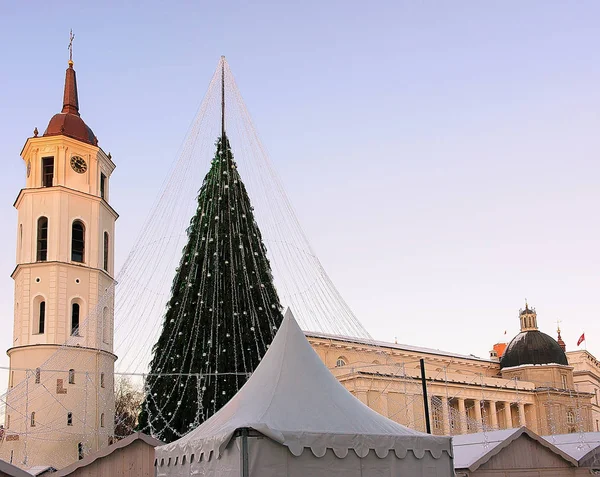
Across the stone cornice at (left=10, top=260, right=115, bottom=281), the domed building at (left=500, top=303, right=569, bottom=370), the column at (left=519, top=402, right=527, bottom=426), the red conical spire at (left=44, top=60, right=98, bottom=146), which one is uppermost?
the red conical spire at (left=44, top=60, right=98, bottom=146)

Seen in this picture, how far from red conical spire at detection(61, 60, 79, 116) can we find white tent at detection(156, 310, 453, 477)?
1501 inches

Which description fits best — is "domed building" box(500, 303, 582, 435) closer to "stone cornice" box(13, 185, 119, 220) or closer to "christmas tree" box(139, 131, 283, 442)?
"stone cornice" box(13, 185, 119, 220)

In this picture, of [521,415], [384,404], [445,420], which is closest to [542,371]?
[521,415]

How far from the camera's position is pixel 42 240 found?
4616 centimetres

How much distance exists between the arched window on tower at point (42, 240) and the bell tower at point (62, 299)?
59 millimetres

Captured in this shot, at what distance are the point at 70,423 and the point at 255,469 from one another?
3290 centimetres

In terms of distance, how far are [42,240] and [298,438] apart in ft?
116

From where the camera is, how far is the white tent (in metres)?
14.3

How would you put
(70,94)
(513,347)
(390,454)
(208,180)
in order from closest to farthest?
(390,454), (208,180), (70,94), (513,347)

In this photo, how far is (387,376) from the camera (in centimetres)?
6194

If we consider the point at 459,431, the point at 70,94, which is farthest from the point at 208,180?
the point at 459,431

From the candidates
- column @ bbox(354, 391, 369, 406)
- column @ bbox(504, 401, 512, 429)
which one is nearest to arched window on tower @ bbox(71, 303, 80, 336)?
column @ bbox(354, 391, 369, 406)

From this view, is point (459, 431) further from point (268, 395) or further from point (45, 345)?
point (268, 395)

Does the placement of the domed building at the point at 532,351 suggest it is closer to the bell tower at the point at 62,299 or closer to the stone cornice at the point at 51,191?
the bell tower at the point at 62,299
